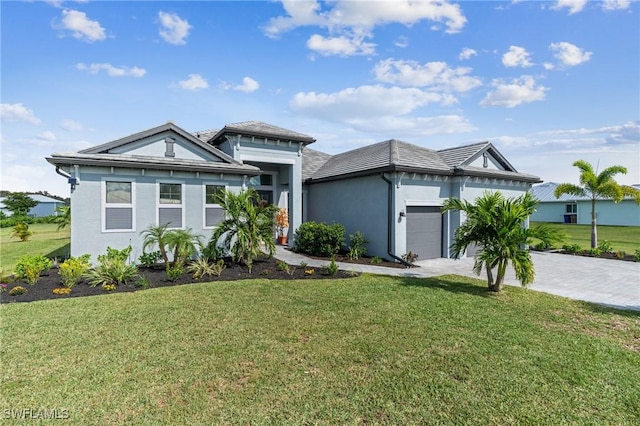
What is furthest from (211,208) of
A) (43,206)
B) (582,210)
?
(43,206)

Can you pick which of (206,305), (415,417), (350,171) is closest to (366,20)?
(350,171)

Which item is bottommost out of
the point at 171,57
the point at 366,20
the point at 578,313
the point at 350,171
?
the point at 578,313

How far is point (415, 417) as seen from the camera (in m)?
3.12

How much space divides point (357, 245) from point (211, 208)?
247 inches

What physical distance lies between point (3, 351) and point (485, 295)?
9.57 meters

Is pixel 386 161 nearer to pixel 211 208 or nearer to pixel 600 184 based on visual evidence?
pixel 211 208

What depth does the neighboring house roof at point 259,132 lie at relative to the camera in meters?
13.3

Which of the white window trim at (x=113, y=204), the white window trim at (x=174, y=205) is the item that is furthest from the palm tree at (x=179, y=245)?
the white window trim at (x=113, y=204)

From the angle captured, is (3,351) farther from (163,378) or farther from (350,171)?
(350,171)

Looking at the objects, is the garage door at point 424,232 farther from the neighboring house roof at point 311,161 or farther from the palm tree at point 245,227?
the neighboring house roof at point 311,161

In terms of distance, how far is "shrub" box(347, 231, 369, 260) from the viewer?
42.2 ft

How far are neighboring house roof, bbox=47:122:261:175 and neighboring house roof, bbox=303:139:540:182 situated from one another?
5.11 meters

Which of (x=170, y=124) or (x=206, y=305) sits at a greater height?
(x=170, y=124)

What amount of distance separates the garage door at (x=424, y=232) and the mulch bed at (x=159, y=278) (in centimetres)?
445
